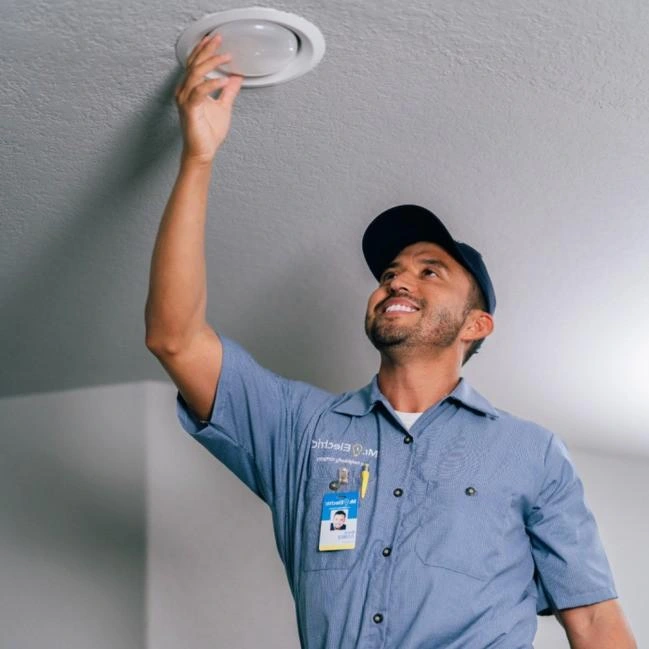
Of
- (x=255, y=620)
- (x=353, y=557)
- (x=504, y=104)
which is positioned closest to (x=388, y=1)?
(x=504, y=104)

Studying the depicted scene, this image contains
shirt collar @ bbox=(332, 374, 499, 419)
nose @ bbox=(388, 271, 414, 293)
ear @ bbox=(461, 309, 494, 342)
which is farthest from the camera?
ear @ bbox=(461, 309, 494, 342)

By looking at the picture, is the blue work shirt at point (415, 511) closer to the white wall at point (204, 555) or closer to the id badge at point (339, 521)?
the id badge at point (339, 521)

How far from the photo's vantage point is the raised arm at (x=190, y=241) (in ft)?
5.96

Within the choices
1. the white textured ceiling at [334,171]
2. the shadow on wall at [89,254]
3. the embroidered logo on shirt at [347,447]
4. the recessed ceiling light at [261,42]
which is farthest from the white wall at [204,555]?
the recessed ceiling light at [261,42]

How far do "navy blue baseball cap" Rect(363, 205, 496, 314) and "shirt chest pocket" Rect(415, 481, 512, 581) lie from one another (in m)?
0.53

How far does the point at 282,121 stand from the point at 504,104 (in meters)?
0.42

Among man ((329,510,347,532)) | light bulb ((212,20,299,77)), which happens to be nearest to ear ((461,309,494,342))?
man ((329,510,347,532))

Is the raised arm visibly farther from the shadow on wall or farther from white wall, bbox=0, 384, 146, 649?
white wall, bbox=0, 384, 146, 649

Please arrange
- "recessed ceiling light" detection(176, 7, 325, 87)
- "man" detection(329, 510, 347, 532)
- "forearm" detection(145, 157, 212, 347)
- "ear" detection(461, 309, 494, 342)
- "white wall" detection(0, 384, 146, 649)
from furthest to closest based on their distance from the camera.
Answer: "white wall" detection(0, 384, 146, 649) < "ear" detection(461, 309, 494, 342) < "man" detection(329, 510, 347, 532) < "forearm" detection(145, 157, 212, 347) < "recessed ceiling light" detection(176, 7, 325, 87)

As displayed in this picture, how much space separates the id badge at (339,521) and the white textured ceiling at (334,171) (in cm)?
69

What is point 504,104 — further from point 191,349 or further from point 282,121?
point 191,349

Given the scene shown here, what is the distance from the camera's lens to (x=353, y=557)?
198 centimetres

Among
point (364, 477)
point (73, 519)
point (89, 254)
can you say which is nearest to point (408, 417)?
point (364, 477)

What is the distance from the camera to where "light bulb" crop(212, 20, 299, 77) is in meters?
1.76
